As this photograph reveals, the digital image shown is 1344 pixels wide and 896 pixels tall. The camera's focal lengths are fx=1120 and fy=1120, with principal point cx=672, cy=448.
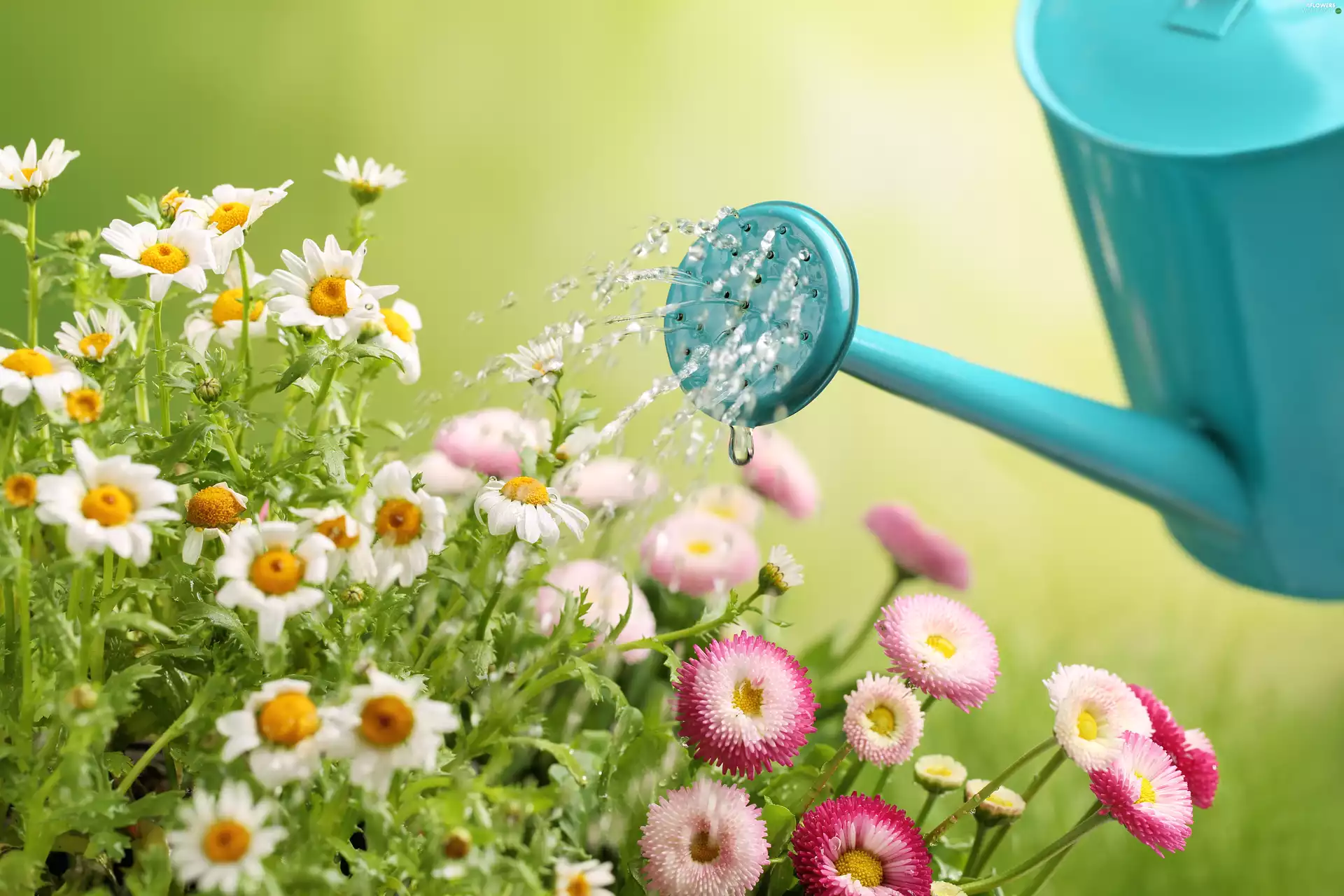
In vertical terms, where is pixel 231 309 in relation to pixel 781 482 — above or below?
above

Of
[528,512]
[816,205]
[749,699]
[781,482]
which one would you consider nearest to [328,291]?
[528,512]

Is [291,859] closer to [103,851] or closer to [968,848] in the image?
[103,851]

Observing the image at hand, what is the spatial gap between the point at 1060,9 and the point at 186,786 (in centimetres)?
46

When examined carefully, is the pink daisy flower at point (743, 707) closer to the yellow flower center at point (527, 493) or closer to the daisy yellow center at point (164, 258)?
the yellow flower center at point (527, 493)

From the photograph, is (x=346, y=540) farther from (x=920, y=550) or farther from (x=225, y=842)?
(x=920, y=550)

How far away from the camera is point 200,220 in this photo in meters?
0.38

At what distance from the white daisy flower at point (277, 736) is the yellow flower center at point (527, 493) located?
104mm

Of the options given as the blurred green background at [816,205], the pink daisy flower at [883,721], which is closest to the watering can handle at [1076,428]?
the pink daisy flower at [883,721]

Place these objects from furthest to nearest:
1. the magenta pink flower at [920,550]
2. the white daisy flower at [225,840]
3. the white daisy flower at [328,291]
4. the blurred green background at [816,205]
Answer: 1. the blurred green background at [816,205]
2. the magenta pink flower at [920,550]
3. the white daisy flower at [328,291]
4. the white daisy flower at [225,840]

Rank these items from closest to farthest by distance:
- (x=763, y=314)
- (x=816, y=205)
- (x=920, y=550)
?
(x=763, y=314) < (x=920, y=550) < (x=816, y=205)

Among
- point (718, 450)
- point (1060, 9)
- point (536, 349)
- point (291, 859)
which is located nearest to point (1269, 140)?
point (1060, 9)

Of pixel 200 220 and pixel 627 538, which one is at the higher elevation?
pixel 200 220

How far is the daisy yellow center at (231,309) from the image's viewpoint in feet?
1.48

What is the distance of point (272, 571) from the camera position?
1.03 feet
